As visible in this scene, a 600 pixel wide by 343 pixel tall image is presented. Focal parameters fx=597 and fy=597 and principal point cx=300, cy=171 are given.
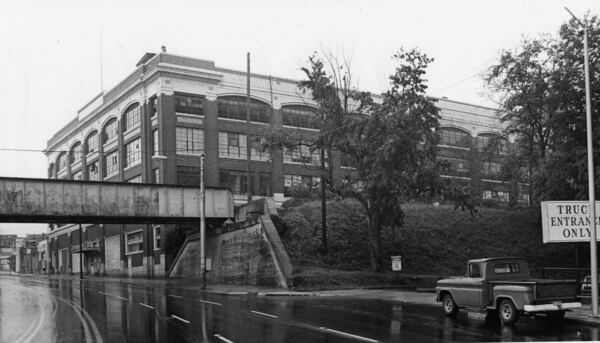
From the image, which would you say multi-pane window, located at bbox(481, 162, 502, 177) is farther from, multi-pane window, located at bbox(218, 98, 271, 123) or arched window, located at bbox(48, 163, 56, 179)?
arched window, located at bbox(48, 163, 56, 179)

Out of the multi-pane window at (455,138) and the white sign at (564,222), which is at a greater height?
the multi-pane window at (455,138)

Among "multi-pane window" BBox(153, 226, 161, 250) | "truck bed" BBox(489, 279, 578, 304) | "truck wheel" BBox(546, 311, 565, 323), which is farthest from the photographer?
"multi-pane window" BBox(153, 226, 161, 250)

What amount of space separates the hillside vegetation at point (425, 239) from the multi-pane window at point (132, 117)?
2244cm

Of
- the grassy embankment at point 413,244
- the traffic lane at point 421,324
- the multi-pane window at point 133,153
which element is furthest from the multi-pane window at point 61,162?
the traffic lane at point 421,324

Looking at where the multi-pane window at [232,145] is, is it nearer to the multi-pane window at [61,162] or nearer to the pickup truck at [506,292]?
the multi-pane window at [61,162]

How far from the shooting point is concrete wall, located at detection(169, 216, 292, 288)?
37125 millimetres

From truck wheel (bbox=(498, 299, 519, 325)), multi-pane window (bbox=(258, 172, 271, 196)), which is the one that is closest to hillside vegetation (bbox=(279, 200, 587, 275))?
multi-pane window (bbox=(258, 172, 271, 196))

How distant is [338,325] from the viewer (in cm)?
1652

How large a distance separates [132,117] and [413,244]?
3598 centimetres

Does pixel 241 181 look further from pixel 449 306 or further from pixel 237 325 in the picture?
pixel 237 325

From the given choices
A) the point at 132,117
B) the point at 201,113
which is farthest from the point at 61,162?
the point at 201,113

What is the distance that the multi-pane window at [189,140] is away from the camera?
59.1 m

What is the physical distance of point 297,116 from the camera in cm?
6669

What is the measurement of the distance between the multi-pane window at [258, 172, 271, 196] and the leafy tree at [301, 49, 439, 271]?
26261 mm
